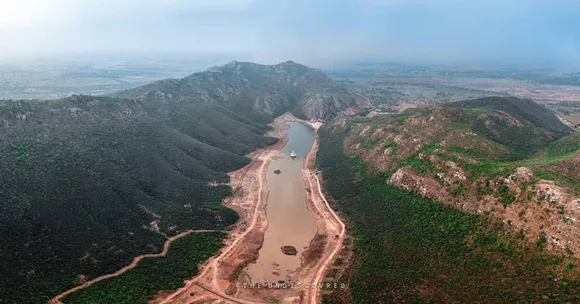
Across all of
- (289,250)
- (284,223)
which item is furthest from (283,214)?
Answer: (289,250)

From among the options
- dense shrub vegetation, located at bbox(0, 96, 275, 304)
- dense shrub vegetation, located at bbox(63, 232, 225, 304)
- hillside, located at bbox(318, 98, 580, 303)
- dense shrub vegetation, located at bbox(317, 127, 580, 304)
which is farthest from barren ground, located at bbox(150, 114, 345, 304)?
dense shrub vegetation, located at bbox(317, 127, 580, 304)

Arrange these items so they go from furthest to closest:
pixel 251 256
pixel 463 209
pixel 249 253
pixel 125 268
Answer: pixel 249 253, pixel 251 256, pixel 463 209, pixel 125 268

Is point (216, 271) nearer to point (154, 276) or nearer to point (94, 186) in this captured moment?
point (154, 276)

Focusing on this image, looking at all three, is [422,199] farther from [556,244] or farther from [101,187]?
[101,187]

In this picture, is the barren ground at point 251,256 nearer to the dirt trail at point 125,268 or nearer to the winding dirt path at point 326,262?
the winding dirt path at point 326,262

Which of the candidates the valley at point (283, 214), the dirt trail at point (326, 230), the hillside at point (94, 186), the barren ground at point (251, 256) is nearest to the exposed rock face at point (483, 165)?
the valley at point (283, 214)

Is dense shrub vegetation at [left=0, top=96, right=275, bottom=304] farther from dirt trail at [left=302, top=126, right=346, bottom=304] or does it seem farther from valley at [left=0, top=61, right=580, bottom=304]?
dirt trail at [left=302, top=126, right=346, bottom=304]

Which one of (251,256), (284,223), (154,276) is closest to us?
(154,276)
